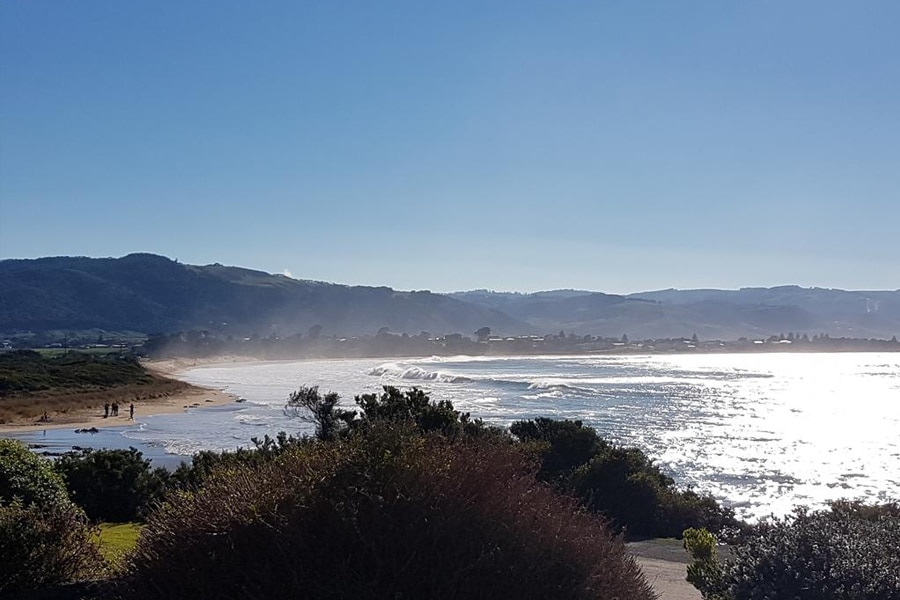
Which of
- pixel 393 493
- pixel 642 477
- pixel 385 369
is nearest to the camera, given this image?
pixel 393 493

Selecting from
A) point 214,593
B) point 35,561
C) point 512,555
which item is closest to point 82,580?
point 35,561

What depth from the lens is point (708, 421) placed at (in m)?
48.4

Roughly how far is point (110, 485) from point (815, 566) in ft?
42.4

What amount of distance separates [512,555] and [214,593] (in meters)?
1.82

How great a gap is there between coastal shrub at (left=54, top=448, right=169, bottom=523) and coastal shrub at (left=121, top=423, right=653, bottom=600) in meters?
10.2

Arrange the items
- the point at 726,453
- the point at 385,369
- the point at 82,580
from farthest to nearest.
A: the point at 385,369 < the point at 726,453 < the point at 82,580

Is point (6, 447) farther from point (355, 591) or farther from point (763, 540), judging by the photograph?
point (763, 540)

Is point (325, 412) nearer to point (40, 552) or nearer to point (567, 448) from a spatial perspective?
point (567, 448)

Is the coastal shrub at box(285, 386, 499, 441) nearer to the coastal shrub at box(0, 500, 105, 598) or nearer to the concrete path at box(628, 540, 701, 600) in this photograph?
the concrete path at box(628, 540, 701, 600)

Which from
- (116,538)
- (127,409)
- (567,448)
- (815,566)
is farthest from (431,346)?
(815,566)

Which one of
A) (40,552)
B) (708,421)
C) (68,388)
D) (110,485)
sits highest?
(40,552)

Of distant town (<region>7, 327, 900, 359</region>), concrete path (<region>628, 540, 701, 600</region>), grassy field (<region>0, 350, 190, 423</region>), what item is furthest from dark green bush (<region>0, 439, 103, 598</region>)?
distant town (<region>7, 327, 900, 359</region>)

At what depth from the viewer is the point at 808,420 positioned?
51281 mm

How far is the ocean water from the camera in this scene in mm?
29312
